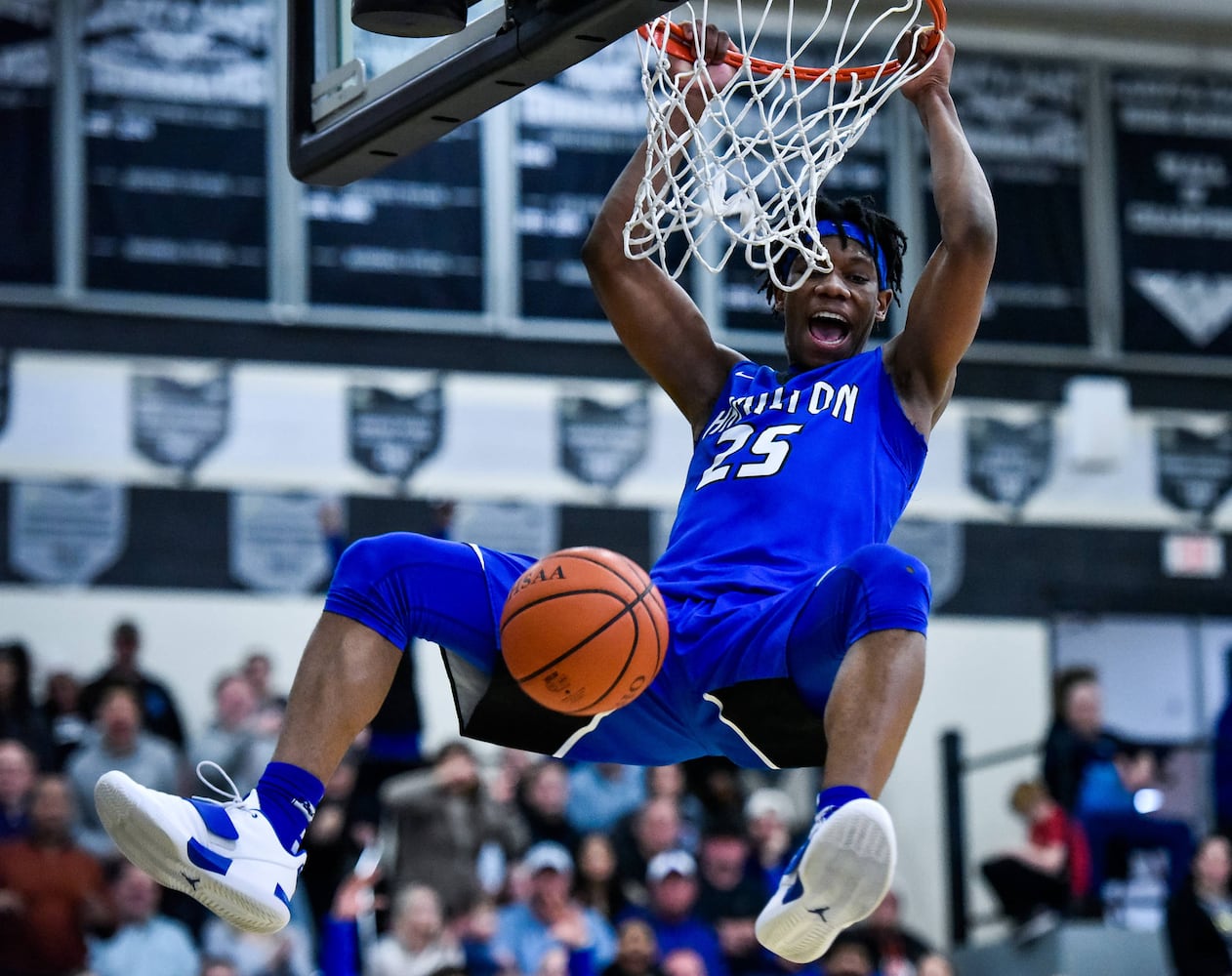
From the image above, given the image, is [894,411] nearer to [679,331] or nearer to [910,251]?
[679,331]

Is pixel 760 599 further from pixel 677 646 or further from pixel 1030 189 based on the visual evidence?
pixel 1030 189

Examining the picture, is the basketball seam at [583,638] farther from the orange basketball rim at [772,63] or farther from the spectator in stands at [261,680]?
the spectator in stands at [261,680]

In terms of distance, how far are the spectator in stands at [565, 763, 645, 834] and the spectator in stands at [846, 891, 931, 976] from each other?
4.53ft

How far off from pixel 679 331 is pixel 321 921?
4.89m

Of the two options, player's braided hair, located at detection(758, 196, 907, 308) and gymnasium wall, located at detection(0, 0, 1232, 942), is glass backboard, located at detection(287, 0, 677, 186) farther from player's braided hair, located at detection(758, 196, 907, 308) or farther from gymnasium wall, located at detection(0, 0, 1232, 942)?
gymnasium wall, located at detection(0, 0, 1232, 942)

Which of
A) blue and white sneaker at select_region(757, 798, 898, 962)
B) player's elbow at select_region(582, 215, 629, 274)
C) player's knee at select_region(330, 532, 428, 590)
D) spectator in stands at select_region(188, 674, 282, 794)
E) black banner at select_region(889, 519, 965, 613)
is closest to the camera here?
blue and white sneaker at select_region(757, 798, 898, 962)

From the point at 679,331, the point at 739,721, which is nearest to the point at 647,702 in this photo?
the point at 739,721

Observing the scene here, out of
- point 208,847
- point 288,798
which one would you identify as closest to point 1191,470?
point 288,798

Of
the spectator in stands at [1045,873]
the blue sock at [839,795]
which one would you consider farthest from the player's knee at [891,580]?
the spectator in stands at [1045,873]

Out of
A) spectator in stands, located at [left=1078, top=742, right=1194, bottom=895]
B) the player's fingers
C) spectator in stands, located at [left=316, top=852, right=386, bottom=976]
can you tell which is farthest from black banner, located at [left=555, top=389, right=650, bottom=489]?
the player's fingers

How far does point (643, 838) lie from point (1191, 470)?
18.5ft

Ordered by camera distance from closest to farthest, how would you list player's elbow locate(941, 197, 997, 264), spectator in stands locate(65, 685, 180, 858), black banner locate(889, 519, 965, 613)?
player's elbow locate(941, 197, 997, 264) < spectator in stands locate(65, 685, 180, 858) < black banner locate(889, 519, 965, 613)

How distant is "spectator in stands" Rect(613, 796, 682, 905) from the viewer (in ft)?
34.6

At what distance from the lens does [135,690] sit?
10711mm
